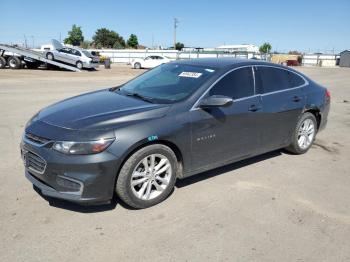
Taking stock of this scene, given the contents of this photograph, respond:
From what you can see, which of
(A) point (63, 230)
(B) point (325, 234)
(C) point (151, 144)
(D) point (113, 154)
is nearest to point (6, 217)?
(A) point (63, 230)

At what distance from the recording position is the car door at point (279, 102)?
520 cm

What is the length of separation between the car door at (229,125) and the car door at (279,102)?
196 mm

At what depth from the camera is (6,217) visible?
12.2 feet

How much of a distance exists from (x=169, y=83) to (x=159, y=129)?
1159 mm

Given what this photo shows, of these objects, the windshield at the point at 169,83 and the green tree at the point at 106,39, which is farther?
the green tree at the point at 106,39

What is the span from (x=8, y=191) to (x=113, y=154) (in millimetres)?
1647

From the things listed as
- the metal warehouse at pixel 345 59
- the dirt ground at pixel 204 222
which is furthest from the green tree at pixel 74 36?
the dirt ground at pixel 204 222

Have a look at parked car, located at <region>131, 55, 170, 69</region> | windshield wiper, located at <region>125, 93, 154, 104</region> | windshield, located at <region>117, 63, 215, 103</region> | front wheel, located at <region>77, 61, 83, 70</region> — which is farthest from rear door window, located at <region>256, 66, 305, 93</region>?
parked car, located at <region>131, 55, 170, 69</region>

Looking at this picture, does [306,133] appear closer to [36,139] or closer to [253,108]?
[253,108]

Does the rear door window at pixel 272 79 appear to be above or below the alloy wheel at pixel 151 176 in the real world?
above

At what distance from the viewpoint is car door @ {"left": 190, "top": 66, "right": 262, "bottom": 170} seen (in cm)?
435

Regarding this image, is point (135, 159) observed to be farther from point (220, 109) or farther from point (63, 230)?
point (220, 109)

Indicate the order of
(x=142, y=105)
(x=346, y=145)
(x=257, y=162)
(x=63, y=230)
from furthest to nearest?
1. (x=346, y=145)
2. (x=257, y=162)
3. (x=142, y=105)
4. (x=63, y=230)

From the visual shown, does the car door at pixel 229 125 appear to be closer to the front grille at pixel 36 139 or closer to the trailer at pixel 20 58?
the front grille at pixel 36 139
